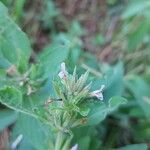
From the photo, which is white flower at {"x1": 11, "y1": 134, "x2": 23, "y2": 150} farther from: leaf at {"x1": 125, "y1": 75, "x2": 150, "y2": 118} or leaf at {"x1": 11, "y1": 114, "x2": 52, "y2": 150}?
leaf at {"x1": 125, "y1": 75, "x2": 150, "y2": 118}

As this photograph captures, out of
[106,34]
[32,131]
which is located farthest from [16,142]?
[106,34]

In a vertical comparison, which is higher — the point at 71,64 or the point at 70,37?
the point at 70,37

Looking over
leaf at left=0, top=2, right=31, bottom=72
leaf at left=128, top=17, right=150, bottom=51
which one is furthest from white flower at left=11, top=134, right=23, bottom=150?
leaf at left=128, top=17, right=150, bottom=51

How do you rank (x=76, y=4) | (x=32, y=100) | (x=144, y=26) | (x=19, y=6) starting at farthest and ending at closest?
(x=76, y=4) < (x=144, y=26) < (x=19, y=6) < (x=32, y=100)

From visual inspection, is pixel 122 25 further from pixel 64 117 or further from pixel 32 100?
pixel 64 117

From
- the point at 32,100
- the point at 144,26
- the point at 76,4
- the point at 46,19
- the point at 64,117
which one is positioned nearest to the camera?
the point at 64,117

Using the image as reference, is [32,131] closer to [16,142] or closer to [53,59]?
[16,142]

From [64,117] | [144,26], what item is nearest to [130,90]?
[144,26]
